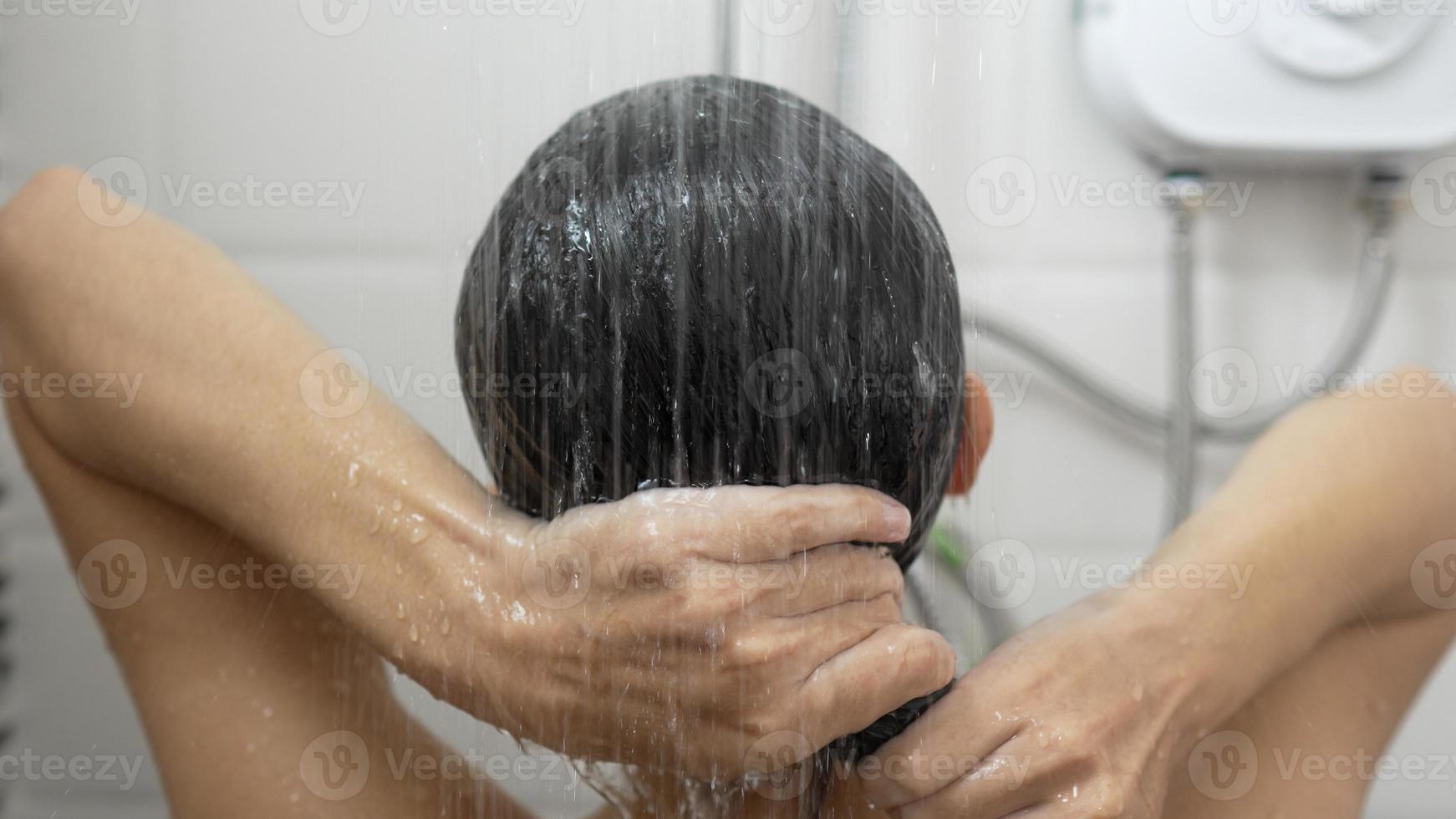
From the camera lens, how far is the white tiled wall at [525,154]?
3.34 ft

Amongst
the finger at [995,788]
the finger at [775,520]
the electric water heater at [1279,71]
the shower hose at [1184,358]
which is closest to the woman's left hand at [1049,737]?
the finger at [995,788]

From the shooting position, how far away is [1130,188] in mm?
1103

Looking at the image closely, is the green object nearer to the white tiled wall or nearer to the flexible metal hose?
the white tiled wall

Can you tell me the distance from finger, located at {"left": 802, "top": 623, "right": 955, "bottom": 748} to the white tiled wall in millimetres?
504

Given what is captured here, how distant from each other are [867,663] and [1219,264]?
82 cm

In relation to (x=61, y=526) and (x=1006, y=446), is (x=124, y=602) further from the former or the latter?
(x=1006, y=446)

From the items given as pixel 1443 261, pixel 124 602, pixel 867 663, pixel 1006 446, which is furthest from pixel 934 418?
pixel 1443 261

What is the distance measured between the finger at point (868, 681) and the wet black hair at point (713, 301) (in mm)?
79

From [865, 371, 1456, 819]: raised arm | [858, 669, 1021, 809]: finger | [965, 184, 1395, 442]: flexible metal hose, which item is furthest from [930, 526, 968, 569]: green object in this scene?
[858, 669, 1021, 809]: finger

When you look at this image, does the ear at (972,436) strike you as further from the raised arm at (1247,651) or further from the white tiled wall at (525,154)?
the white tiled wall at (525,154)

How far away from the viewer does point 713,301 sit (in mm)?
488

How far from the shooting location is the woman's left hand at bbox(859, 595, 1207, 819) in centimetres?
53

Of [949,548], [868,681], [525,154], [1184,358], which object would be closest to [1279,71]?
[1184,358]

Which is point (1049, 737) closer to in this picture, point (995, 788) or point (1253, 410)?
point (995, 788)
